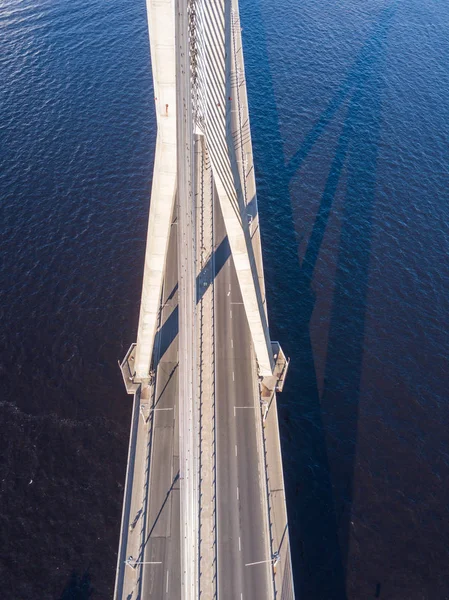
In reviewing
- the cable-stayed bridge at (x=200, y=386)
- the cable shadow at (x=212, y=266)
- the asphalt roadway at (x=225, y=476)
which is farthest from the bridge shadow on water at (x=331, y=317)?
the cable shadow at (x=212, y=266)

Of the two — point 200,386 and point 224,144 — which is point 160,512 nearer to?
point 200,386

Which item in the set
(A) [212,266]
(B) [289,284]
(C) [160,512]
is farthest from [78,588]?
(B) [289,284]

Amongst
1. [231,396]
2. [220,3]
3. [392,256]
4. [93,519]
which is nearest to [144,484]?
[93,519]

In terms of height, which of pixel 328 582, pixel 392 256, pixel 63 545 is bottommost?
pixel 328 582

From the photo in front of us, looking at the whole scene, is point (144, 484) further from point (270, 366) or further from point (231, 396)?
point (270, 366)

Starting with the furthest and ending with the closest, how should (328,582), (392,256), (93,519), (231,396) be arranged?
1. (392,256)
2. (231,396)
3. (93,519)
4. (328,582)
